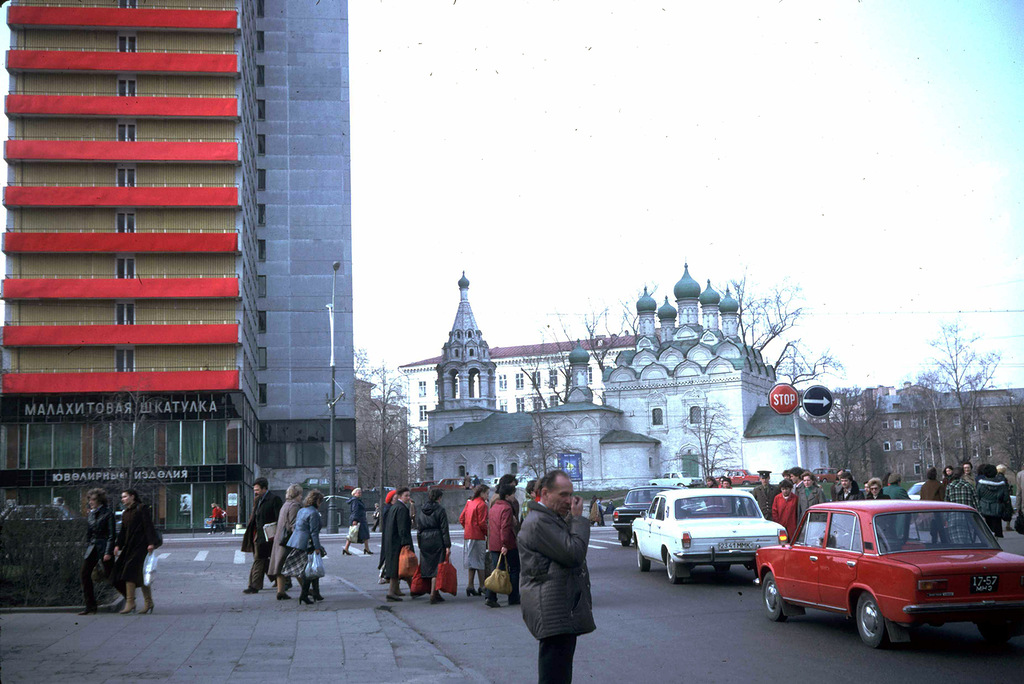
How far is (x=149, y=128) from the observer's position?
55125 mm

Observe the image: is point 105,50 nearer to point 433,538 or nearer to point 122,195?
point 122,195

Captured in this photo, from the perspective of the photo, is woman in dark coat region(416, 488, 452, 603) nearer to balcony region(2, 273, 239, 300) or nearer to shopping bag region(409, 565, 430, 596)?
shopping bag region(409, 565, 430, 596)

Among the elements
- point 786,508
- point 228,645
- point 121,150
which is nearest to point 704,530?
point 786,508

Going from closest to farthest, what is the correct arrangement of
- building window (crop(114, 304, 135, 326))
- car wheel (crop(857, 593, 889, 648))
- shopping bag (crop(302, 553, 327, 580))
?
1. car wheel (crop(857, 593, 889, 648))
2. shopping bag (crop(302, 553, 327, 580))
3. building window (crop(114, 304, 135, 326))

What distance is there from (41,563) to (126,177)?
144 ft

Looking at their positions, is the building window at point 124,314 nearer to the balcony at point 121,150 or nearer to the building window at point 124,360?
the building window at point 124,360

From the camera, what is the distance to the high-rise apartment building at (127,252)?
5222cm

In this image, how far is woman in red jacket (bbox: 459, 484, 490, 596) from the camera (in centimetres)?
1595

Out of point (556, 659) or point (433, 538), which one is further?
point (433, 538)

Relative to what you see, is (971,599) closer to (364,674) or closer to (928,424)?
(364,674)

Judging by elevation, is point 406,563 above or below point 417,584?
above

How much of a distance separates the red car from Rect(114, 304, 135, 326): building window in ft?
157

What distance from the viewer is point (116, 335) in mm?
53375

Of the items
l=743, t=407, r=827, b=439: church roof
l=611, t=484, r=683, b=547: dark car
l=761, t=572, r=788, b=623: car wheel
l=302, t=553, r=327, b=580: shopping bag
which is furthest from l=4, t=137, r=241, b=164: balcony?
l=761, t=572, r=788, b=623: car wheel
